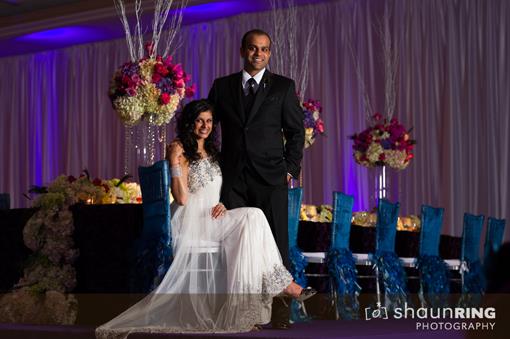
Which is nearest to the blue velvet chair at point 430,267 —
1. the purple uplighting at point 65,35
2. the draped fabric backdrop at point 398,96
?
the draped fabric backdrop at point 398,96

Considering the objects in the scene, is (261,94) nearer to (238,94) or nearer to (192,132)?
(238,94)

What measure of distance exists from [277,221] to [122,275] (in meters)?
1.13

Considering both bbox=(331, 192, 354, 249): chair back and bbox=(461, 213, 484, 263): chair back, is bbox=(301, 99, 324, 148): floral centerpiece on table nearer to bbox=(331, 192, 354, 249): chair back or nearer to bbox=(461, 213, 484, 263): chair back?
bbox=(461, 213, 484, 263): chair back

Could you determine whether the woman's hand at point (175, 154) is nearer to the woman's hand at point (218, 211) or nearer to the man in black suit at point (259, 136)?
the man in black suit at point (259, 136)

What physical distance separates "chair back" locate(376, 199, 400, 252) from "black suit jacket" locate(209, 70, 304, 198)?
1.90 m

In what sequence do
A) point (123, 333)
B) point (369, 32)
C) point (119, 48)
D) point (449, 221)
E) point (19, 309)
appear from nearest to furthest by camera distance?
point (123, 333)
point (19, 309)
point (449, 221)
point (369, 32)
point (119, 48)

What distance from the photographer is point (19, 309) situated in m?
5.82

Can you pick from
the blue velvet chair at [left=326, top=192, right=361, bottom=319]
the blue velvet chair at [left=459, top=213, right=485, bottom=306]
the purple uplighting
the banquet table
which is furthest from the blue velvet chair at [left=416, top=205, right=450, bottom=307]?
the purple uplighting

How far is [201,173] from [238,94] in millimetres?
471

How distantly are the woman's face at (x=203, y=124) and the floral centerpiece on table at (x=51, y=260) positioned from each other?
4.23 feet

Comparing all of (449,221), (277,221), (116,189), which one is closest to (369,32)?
(449,221)

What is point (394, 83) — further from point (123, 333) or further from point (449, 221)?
point (123, 333)

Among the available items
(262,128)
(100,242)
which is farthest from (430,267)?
(262,128)

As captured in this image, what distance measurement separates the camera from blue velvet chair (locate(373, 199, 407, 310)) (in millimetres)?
6715
